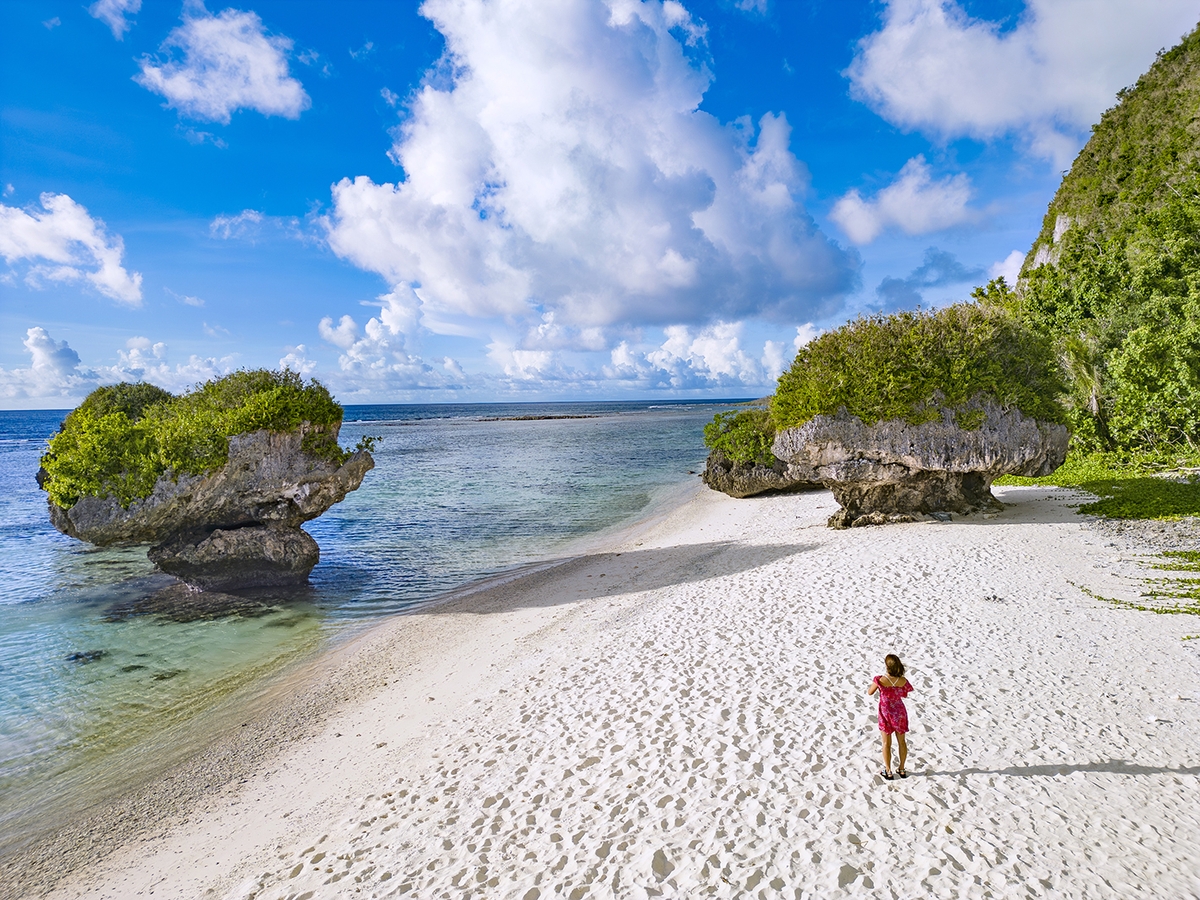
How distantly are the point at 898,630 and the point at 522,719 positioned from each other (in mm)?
8019

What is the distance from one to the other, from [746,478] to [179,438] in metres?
25.9

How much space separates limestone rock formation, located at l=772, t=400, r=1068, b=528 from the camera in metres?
19.5

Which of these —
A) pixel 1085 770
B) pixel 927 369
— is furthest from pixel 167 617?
pixel 927 369

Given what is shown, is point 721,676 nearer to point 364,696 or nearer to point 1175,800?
point 1175,800

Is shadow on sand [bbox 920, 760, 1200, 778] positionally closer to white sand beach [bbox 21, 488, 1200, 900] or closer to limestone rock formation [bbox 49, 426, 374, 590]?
white sand beach [bbox 21, 488, 1200, 900]

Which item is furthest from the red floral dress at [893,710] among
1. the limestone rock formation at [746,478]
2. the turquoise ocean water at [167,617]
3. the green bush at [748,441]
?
the limestone rock formation at [746,478]

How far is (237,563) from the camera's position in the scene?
18516 mm

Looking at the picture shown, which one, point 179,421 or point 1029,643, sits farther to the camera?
point 179,421

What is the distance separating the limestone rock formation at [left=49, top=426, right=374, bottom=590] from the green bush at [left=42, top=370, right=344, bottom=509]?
295 millimetres

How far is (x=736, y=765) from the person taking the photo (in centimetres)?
779

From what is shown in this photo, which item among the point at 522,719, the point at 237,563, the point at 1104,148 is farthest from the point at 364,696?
the point at 1104,148

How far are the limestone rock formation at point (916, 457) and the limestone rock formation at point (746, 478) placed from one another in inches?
369

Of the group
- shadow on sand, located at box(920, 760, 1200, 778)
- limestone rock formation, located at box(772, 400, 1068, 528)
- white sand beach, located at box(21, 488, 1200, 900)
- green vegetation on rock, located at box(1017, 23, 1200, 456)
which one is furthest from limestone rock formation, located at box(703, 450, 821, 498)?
shadow on sand, located at box(920, 760, 1200, 778)

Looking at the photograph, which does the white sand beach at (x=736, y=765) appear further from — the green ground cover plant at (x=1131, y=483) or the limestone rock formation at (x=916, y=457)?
the green ground cover plant at (x=1131, y=483)
